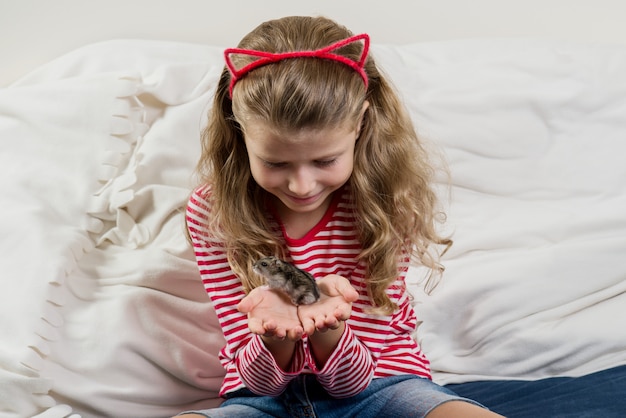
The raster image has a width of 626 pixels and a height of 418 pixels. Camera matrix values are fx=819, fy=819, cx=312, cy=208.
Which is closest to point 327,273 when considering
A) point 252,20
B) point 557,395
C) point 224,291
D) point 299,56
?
point 224,291

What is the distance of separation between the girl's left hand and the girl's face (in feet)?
0.50

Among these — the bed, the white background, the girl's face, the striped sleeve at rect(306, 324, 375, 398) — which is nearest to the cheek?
the girl's face

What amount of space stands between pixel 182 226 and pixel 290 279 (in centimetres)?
68

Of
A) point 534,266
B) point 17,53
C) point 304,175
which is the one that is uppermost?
point 304,175

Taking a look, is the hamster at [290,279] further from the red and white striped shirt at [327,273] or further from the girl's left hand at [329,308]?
the red and white striped shirt at [327,273]

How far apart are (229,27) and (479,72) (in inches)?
30.5

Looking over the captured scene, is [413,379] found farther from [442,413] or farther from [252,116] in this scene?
[252,116]

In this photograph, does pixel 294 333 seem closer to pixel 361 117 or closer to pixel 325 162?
pixel 325 162

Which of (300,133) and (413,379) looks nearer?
(300,133)

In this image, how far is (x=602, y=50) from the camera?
2398mm

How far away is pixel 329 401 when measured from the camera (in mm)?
1597

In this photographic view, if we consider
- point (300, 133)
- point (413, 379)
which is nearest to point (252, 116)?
point (300, 133)

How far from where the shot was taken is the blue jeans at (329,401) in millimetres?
1557

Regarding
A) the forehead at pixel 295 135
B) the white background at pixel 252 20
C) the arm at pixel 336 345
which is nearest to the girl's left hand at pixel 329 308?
the arm at pixel 336 345
